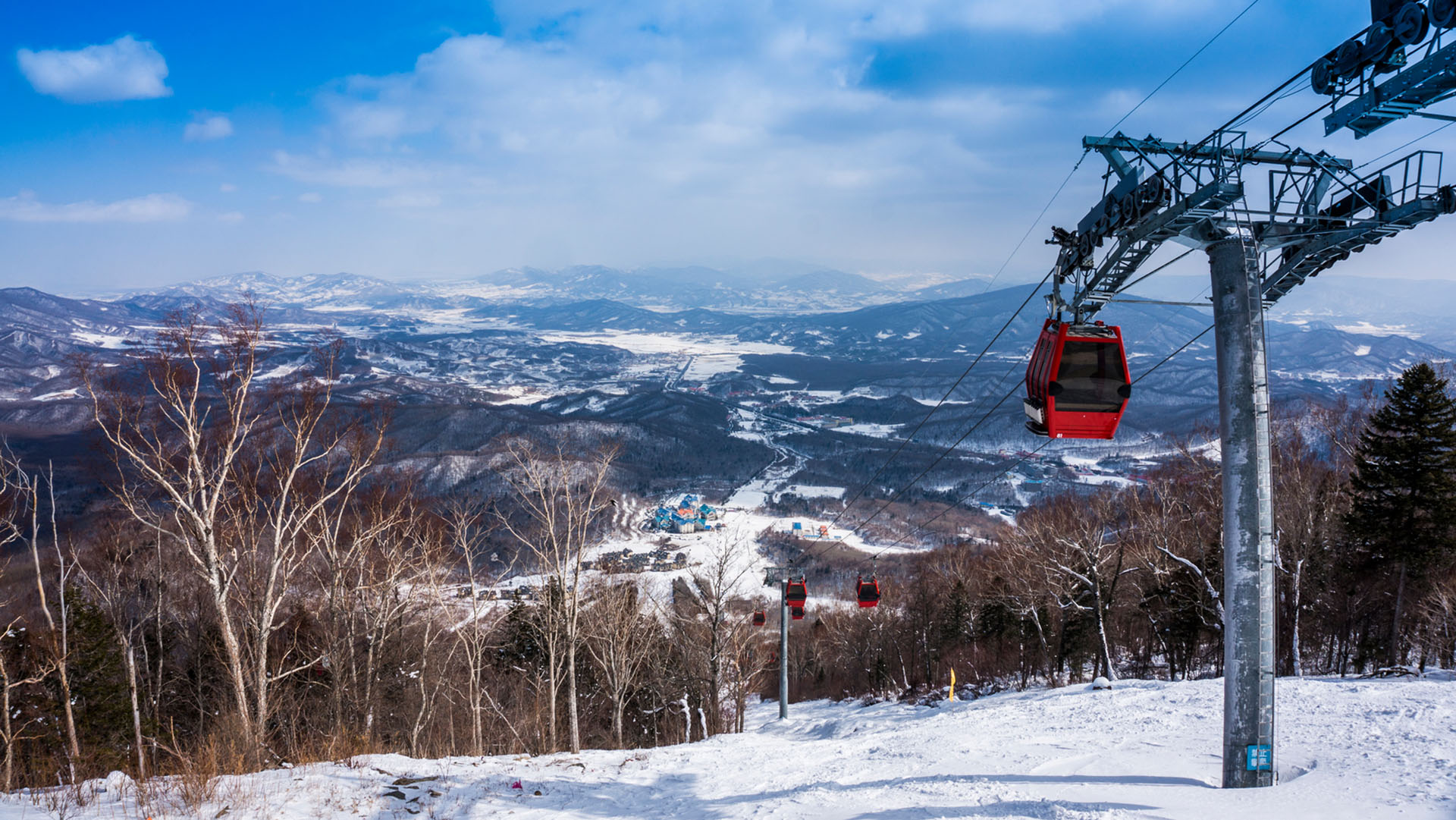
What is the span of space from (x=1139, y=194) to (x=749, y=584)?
205 feet

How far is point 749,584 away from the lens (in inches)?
2574

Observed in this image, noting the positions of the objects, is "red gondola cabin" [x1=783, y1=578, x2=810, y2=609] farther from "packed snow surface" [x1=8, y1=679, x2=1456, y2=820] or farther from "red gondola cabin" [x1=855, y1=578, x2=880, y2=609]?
"packed snow surface" [x1=8, y1=679, x2=1456, y2=820]

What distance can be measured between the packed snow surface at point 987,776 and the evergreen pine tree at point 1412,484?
12.2 meters

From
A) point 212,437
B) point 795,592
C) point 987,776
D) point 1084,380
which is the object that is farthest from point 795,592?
point 212,437

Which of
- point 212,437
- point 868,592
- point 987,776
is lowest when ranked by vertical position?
point 868,592

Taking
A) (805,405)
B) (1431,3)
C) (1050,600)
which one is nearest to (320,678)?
(1050,600)

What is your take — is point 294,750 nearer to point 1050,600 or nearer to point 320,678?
point 320,678

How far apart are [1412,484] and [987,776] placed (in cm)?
1989

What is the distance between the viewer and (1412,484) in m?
18.6

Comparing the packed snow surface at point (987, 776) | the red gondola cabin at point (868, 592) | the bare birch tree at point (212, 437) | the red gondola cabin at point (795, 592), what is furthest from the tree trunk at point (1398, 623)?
the bare birch tree at point (212, 437)

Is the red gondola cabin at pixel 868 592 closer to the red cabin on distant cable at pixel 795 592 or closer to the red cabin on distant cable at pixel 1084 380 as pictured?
the red cabin on distant cable at pixel 795 592

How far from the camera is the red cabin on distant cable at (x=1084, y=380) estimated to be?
22.8 feet

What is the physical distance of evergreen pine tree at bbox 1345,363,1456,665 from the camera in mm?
18219

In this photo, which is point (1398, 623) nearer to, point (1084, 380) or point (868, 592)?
point (868, 592)
